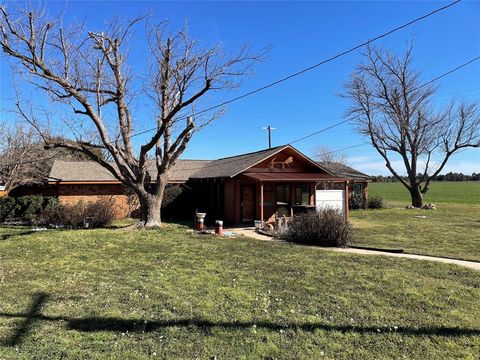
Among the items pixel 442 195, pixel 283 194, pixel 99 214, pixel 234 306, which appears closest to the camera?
pixel 234 306

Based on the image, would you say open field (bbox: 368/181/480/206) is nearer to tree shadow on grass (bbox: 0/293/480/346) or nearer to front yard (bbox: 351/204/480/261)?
front yard (bbox: 351/204/480/261)

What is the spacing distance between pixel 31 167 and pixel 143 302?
20.0 m

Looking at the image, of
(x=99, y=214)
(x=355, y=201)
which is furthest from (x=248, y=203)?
(x=355, y=201)

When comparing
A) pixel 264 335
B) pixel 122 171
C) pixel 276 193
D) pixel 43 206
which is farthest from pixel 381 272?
pixel 43 206

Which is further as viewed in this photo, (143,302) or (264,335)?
(143,302)

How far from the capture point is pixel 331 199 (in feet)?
61.8

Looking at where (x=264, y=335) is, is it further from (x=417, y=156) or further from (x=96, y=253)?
(x=417, y=156)

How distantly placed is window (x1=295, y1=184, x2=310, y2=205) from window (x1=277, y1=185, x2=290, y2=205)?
526 millimetres

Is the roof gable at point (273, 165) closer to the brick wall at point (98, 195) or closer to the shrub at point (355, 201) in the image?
the brick wall at point (98, 195)

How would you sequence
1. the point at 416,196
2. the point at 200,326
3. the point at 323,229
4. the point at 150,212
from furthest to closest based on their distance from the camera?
the point at 416,196
the point at 150,212
the point at 323,229
the point at 200,326

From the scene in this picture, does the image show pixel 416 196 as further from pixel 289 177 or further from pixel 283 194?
pixel 289 177

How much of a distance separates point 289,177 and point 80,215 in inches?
382

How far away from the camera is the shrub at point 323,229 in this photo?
11.9 metres

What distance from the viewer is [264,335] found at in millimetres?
4828
